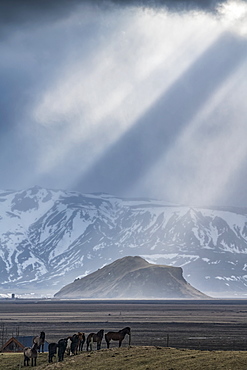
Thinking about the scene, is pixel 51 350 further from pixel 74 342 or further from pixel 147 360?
pixel 147 360

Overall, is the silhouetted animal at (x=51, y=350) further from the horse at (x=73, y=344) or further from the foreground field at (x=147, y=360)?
the horse at (x=73, y=344)

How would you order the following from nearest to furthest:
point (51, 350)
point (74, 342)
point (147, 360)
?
point (147, 360)
point (51, 350)
point (74, 342)

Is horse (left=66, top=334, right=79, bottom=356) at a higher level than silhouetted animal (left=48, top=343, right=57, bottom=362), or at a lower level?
higher

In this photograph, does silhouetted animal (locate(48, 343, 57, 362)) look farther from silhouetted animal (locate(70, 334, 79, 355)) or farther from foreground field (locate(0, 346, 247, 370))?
silhouetted animal (locate(70, 334, 79, 355))

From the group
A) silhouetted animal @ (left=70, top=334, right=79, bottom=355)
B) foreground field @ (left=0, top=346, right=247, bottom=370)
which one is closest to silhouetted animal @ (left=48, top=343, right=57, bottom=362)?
foreground field @ (left=0, top=346, right=247, bottom=370)

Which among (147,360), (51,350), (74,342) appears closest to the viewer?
(147,360)

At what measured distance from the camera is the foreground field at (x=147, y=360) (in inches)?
2479

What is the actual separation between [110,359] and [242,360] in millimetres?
12954

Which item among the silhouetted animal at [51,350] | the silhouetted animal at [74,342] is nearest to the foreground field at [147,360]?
the silhouetted animal at [51,350]

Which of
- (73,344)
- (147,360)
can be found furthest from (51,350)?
(147,360)

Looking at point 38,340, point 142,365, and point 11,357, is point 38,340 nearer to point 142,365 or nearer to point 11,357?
point 11,357

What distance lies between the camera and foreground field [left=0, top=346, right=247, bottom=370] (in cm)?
6297

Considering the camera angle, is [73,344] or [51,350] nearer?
[51,350]

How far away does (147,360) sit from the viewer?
66.9 metres
